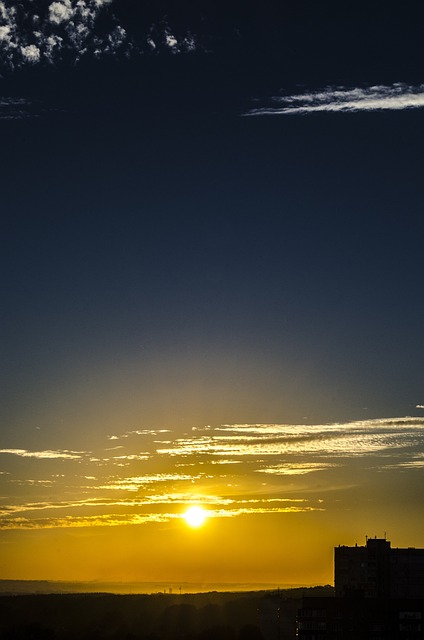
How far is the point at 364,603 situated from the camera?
480ft

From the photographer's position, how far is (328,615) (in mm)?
147000

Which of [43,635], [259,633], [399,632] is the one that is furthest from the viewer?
[259,633]

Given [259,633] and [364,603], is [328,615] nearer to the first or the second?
[364,603]

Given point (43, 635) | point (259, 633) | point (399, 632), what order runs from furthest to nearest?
1. point (259, 633)
2. point (43, 635)
3. point (399, 632)

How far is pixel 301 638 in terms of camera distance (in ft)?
486

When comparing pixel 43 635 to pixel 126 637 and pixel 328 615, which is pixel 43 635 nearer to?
pixel 126 637

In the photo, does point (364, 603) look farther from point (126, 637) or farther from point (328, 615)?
point (126, 637)

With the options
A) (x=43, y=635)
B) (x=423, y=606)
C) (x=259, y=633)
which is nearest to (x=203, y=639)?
(x=259, y=633)

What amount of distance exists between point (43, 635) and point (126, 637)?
20.2 meters

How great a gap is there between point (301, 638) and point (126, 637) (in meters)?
62.7

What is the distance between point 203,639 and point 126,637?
1734cm

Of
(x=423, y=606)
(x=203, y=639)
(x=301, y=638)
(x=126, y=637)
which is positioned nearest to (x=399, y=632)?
(x=423, y=606)

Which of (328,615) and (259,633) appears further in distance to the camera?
(259,633)

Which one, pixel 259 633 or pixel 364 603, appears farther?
pixel 259 633
